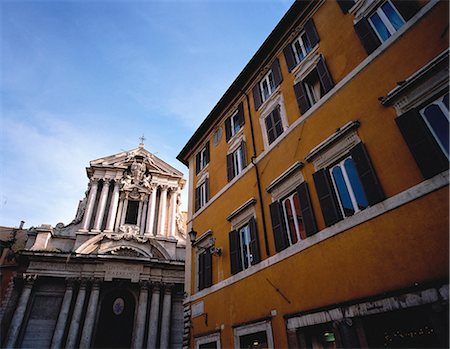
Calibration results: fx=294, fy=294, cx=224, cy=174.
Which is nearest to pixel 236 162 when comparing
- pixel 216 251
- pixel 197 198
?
pixel 197 198

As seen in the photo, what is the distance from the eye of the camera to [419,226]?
17.0ft

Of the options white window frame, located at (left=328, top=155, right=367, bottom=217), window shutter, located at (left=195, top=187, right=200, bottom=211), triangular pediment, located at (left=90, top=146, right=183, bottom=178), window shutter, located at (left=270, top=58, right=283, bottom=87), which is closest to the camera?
white window frame, located at (left=328, top=155, right=367, bottom=217)

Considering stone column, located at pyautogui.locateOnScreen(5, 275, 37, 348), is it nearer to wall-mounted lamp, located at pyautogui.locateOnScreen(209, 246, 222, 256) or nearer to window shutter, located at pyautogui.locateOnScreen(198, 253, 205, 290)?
window shutter, located at pyautogui.locateOnScreen(198, 253, 205, 290)

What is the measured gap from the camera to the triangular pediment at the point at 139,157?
74.1ft

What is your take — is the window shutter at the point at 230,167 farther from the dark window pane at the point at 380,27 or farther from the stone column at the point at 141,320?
the stone column at the point at 141,320

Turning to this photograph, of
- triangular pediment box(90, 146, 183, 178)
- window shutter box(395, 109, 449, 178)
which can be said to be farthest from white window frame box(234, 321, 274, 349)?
triangular pediment box(90, 146, 183, 178)

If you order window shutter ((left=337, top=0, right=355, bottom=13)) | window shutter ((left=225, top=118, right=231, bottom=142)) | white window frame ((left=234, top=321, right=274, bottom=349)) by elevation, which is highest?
window shutter ((left=225, top=118, right=231, bottom=142))

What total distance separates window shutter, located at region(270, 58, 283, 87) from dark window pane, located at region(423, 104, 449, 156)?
18.2 ft

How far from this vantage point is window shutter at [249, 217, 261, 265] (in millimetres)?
8922

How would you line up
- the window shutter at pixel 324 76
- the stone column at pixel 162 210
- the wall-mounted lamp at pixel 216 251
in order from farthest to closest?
1. the stone column at pixel 162 210
2. the wall-mounted lamp at pixel 216 251
3. the window shutter at pixel 324 76

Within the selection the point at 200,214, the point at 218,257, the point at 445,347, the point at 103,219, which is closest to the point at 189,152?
the point at 200,214

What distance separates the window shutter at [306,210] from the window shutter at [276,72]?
14.7 feet

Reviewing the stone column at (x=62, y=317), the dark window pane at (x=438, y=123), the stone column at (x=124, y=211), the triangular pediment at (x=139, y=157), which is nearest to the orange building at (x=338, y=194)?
the dark window pane at (x=438, y=123)

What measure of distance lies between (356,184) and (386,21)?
4120 millimetres
